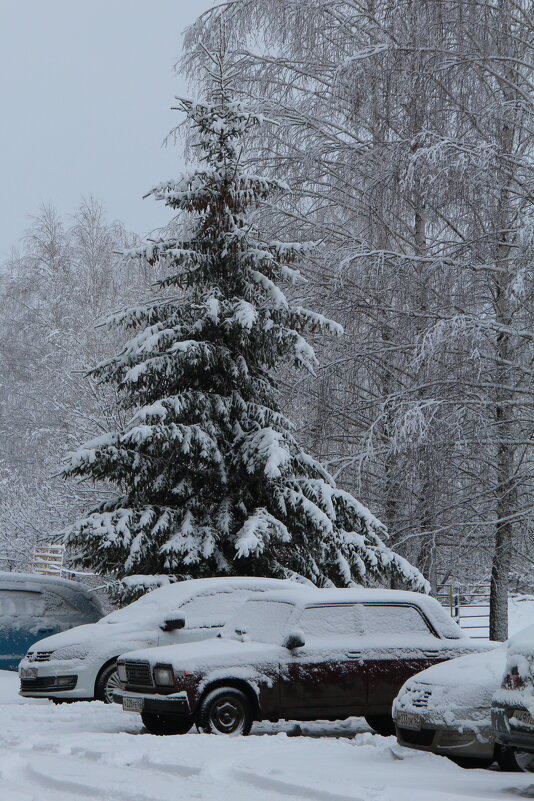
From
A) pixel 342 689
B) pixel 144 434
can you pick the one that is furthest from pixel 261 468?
pixel 342 689

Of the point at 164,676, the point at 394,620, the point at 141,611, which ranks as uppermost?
the point at 394,620

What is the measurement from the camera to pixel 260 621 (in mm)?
12297

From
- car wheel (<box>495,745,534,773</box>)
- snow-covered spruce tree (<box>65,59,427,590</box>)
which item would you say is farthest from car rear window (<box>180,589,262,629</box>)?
car wheel (<box>495,745,534,773</box>)

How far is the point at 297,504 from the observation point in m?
17.2

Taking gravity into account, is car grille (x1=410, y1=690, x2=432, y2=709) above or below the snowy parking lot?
above

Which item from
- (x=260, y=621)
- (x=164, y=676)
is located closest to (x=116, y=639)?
(x=260, y=621)

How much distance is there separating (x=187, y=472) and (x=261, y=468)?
1.32 meters

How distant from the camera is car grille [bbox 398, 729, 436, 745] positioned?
952 cm

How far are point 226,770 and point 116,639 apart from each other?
5.45 m

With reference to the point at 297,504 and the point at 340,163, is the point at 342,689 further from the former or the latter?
the point at 340,163

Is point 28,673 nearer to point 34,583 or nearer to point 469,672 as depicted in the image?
point 34,583

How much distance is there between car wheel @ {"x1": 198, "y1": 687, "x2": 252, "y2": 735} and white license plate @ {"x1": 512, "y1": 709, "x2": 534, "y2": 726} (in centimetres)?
400

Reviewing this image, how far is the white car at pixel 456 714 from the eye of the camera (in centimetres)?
927

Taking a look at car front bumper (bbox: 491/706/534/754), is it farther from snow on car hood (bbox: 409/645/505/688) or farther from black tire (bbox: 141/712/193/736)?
black tire (bbox: 141/712/193/736)
